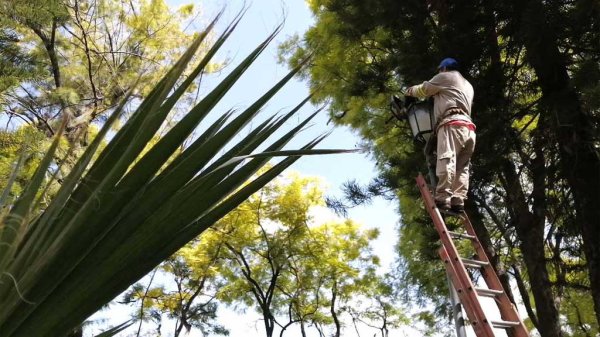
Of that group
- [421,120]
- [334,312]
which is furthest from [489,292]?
[334,312]

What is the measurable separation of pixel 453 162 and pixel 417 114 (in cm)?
64

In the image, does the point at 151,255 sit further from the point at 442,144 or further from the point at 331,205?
the point at 331,205

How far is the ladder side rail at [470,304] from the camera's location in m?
2.71

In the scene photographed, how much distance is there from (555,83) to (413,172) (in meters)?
1.92

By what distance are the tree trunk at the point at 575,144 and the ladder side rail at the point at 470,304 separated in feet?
9.00

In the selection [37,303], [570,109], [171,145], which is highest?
[570,109]

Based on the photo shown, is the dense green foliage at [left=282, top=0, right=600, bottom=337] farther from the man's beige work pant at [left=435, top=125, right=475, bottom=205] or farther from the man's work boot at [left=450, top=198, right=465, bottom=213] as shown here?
the man's work boot at [left=450, top=198, right=465, bottom=213]

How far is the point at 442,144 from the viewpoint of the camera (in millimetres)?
4016

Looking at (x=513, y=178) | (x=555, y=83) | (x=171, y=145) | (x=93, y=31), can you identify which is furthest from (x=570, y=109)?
(x=93, y=31)

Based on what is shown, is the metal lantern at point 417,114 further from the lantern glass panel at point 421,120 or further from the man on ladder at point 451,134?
the man on ladder at point 451,134

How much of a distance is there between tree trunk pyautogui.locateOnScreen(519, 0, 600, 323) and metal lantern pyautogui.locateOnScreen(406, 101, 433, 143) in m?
1.44

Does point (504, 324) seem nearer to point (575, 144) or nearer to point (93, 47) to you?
point (575, 144)

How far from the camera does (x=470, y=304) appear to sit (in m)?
2.90

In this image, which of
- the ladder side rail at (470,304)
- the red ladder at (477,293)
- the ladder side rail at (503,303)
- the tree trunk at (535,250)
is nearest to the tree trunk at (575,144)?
the tree trunk at (535,250)
